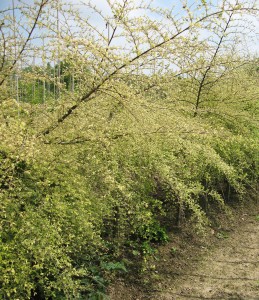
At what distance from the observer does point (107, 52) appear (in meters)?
2.71

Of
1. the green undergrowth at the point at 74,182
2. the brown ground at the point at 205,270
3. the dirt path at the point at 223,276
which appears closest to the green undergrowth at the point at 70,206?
the green undergrowth at the point at 74,182

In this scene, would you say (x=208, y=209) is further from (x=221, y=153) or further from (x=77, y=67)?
(x=77, y=67)

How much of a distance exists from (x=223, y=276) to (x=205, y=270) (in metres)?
0.23

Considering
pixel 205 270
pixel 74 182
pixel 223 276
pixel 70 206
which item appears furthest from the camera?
pixel 205 270

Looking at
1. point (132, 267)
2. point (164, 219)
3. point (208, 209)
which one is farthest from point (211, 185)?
point (132, 267)

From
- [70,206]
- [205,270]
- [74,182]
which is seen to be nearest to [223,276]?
[205,270]

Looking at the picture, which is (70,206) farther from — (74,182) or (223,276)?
(223,276)

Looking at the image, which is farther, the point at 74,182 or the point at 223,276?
the point at 223,276

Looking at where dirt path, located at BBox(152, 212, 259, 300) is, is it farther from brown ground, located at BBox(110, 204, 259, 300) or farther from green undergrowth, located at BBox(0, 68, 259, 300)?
green undergrowth, located at BBox(0, 68, 259, 300)

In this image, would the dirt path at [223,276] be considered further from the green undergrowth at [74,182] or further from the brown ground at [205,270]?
the green undergrowth at [74,182]

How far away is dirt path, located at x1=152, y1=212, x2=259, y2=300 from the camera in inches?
158

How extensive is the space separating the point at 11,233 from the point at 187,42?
6.37 ft

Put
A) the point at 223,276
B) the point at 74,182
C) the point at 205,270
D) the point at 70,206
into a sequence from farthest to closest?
the point at 205,270 → the point at 223,276 → the point at 70,206 → the point at 74,182

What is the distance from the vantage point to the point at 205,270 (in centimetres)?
455
